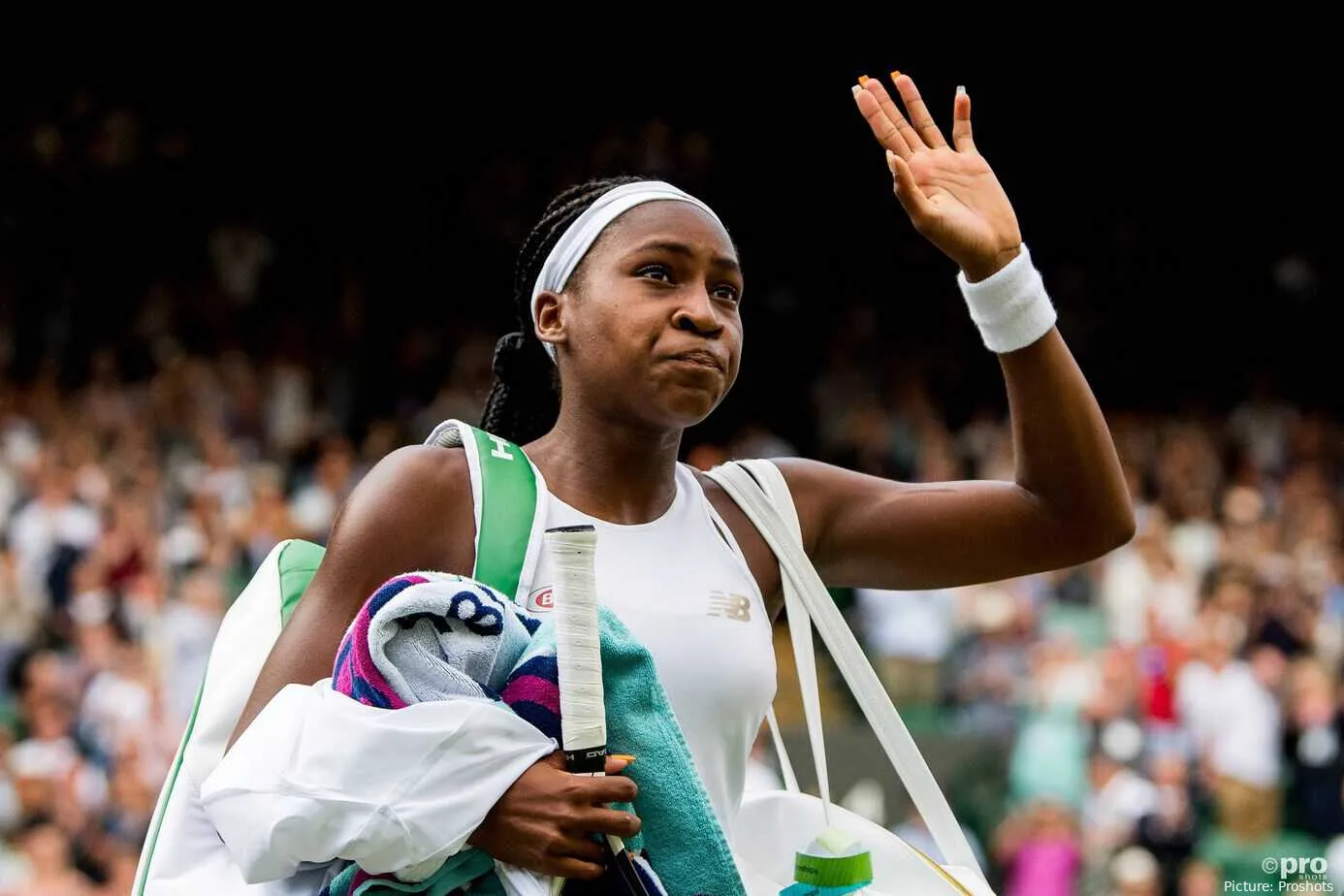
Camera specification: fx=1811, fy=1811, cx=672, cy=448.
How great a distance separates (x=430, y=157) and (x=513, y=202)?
0.95m

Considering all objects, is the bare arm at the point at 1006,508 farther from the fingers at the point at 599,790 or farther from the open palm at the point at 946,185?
the fingers at the point at 599,790

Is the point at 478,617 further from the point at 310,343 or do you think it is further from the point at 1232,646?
the point at 310,343

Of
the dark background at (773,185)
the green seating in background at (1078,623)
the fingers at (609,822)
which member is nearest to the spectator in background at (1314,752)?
the green seating in background at (1078,623)

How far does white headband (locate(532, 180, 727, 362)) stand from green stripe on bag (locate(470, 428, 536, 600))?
314 mm

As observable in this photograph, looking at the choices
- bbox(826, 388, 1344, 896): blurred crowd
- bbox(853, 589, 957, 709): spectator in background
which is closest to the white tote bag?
bbox(826, 388, 1344, 896): blurred crowd

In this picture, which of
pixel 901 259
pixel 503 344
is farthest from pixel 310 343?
pixel 503 344

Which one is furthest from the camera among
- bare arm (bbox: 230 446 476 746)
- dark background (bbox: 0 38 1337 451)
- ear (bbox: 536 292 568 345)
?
dark background (bbox: 0 38 1337 451)

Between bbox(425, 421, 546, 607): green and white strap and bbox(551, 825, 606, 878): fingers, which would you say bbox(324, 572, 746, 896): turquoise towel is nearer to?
bbox(551, 825, 606, 878): fingers

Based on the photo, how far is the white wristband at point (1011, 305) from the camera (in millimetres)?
2635

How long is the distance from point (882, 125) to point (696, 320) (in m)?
0.49

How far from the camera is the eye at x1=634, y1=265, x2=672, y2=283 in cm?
262

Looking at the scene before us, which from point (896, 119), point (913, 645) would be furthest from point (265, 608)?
point (913, 645)

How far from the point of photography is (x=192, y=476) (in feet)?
Answer: 37.0

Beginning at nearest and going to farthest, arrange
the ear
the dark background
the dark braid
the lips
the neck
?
the lips → the neck → the ear → the dark braid → the dark background
